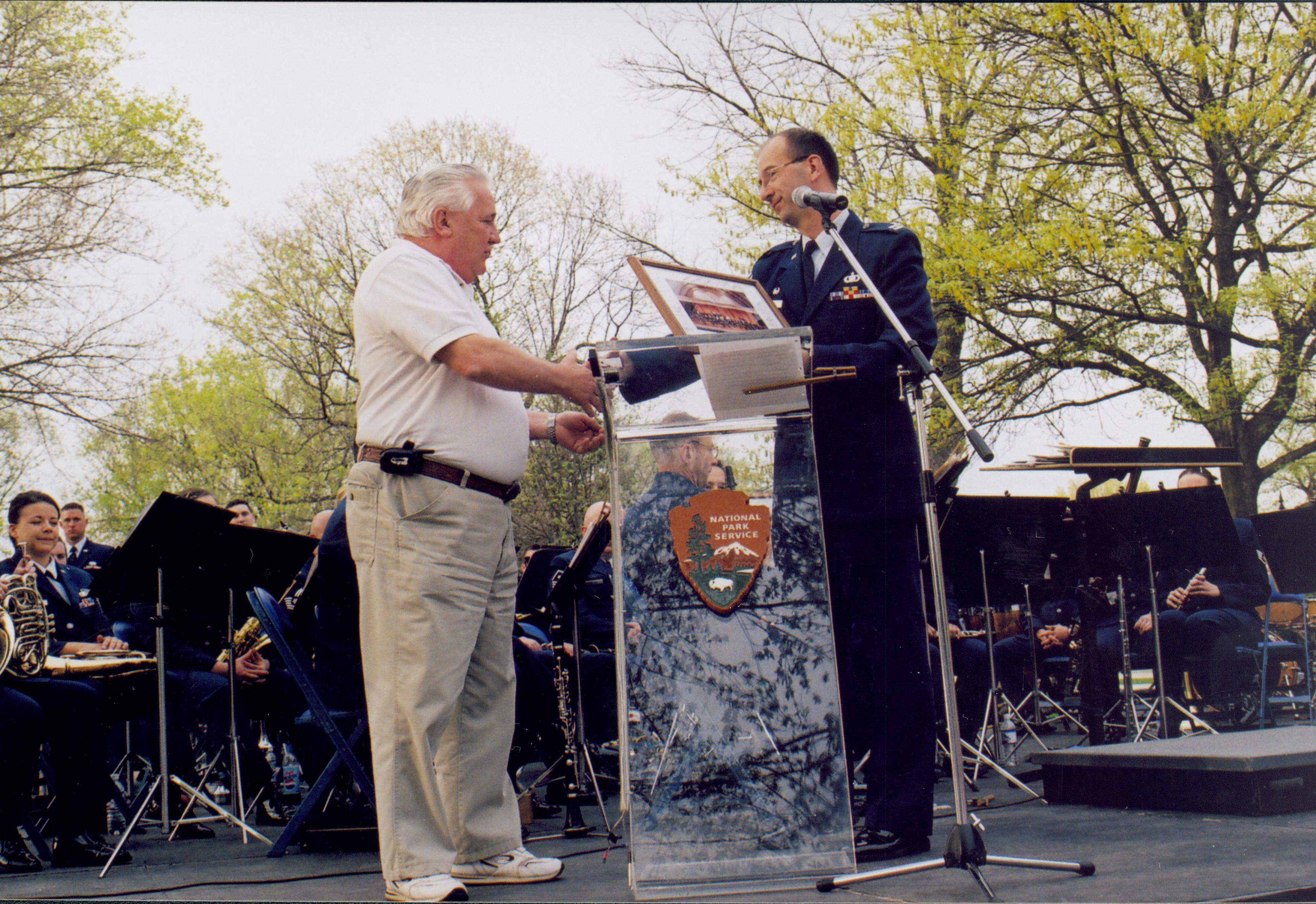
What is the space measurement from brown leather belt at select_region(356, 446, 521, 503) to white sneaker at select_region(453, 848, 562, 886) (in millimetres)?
1154

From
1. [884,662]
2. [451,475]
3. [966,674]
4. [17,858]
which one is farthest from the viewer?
[966,674]

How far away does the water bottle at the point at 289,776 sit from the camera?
773 centimetres

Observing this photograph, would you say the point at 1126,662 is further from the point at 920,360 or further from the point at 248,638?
the point at 248,638

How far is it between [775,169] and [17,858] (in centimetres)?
433

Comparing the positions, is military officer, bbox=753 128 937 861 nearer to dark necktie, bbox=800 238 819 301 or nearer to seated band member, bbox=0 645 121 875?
dark necktie, bbox=800 238 819 301

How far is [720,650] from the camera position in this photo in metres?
3.02

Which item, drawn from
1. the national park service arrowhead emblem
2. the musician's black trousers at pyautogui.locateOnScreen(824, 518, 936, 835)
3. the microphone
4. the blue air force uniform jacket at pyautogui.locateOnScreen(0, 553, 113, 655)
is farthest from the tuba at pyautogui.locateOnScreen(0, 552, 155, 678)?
the microphone

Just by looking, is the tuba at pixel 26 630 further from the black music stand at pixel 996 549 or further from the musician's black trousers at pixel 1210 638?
the musician's black trousers at pixel 1210 638

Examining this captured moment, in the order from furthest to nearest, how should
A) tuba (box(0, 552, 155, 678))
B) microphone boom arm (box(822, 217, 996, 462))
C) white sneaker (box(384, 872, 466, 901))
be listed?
tuba (box(0, 552, 155, 678)) < white sneaker (box(384, 872, 466, 901)) < microphone boom arm (box(822, 217, 996, 462))

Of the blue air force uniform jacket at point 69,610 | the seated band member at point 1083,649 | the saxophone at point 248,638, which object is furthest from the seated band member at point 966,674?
the blue air force uniform jacket at point 69,610

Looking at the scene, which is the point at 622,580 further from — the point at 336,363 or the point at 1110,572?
the point at 336,363

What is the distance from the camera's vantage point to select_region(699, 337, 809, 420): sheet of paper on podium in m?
2.92

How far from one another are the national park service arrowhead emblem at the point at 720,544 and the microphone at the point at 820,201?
2.93ft

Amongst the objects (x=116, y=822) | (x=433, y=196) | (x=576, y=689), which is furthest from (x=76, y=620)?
(x=433, y=196)
